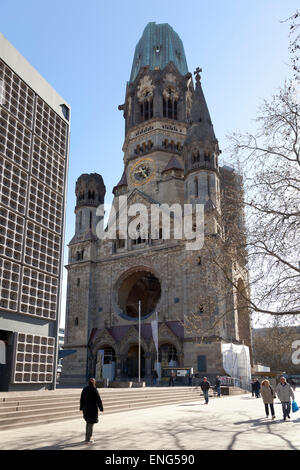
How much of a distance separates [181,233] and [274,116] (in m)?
27.3

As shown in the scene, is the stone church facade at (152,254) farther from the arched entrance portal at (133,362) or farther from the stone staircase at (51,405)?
the stone staircase at (51,405)

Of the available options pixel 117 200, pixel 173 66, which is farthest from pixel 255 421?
pixel 173 66

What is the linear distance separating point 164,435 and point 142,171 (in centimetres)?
4521

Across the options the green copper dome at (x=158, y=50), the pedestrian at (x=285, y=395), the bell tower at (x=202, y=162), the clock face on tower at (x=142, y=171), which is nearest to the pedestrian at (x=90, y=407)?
the pedestrian at (x=285, y=395)

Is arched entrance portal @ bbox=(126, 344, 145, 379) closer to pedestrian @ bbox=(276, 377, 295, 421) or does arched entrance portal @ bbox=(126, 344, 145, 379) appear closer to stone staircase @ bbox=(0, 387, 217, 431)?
stone staircase @ bbox=(0, 387, 217, 431)

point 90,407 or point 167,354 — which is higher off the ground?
point 167,354

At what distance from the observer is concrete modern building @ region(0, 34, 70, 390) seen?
773 inches

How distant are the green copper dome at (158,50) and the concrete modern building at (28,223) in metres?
38.3

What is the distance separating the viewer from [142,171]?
5359cm

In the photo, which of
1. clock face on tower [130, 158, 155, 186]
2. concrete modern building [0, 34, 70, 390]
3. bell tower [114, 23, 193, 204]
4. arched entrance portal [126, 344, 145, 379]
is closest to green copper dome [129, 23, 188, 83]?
bell tower [114, 23, 193, 204]

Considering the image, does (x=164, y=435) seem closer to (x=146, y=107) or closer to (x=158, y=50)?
(x=146, y=107)

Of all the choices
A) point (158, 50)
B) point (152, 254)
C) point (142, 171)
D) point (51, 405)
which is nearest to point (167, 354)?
point (152, 254)

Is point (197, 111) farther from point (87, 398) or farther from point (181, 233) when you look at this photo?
point (87, 398)

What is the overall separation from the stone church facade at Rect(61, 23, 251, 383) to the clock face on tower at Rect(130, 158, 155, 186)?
14 cm
